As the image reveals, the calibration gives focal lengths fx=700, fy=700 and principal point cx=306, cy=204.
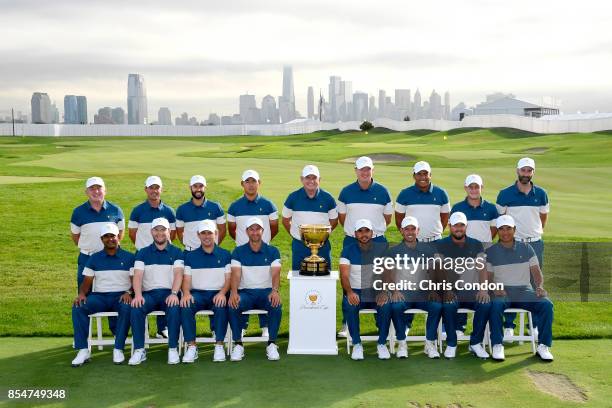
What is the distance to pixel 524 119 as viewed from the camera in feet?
190

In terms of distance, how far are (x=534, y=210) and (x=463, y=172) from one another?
A: 17929 millimetres

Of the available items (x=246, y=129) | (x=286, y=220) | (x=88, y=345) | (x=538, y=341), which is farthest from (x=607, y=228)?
(x=246, y=129)

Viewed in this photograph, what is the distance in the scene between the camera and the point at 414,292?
809cm

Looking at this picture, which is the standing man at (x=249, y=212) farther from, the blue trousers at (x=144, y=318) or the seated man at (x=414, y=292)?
the seated man at (x=414, y=292)

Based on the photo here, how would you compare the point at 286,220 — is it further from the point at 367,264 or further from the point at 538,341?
the point at 538,341

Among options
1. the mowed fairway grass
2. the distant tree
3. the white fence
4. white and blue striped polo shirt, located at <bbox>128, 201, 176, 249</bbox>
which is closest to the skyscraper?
the white fence

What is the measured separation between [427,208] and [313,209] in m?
1.43

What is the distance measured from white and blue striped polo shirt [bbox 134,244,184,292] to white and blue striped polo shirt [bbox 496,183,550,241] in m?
4.12

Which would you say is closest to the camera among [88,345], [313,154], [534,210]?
[88,345]

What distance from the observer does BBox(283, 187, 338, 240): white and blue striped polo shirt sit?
884 cm

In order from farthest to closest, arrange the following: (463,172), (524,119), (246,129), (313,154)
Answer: (246,129) → (524,119) → (313,154) → (463,172)

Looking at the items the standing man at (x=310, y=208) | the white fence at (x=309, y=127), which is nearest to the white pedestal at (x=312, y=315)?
the standing man at (x=310, y=208)

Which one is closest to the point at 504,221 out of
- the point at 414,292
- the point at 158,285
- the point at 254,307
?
the point at 414,292

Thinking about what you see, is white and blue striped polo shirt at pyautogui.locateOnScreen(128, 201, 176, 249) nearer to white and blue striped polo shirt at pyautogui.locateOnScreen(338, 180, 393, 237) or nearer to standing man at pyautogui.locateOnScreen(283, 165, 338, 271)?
standing man at pyautogui.locateOnScreen(283, 165, 338, 271)
